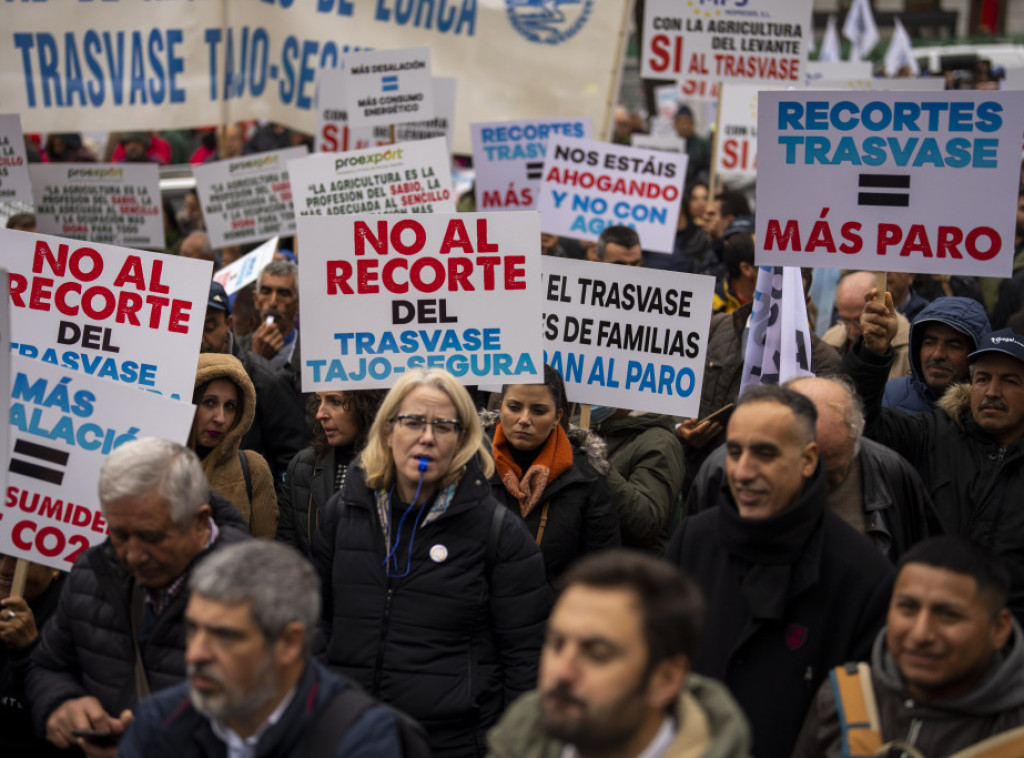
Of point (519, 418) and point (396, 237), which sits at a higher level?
point (396, 237)

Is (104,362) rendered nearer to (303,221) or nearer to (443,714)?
(303,221)

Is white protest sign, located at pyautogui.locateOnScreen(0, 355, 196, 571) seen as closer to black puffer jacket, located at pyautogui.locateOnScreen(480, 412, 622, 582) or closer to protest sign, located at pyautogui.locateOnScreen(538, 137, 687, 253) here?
black puffer jacket, located at pyautogui.locateOnScreen(480, 412, 622, 582)

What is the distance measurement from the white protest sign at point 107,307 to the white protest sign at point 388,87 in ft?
14.6

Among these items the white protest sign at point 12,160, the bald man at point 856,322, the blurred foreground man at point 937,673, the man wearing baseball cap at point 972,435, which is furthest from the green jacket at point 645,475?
the white protest sign at point 12,160

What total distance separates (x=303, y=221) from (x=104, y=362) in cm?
104

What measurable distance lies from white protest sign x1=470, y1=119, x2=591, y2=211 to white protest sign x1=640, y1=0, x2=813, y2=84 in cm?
116

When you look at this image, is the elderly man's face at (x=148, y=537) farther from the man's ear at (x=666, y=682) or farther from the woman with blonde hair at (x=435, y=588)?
the man's ear at (x=666, y=682)

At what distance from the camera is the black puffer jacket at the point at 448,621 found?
3.99 meters

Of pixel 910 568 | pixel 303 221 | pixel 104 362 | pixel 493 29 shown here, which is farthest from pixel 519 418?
pixel 493 29

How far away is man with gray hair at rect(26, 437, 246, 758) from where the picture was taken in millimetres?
3674

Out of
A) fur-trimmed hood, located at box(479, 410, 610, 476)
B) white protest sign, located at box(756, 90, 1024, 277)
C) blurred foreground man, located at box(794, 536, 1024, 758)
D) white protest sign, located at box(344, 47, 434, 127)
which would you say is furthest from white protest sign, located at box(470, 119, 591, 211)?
blurred foreground man, located at box(794, 536, 1024, 758)

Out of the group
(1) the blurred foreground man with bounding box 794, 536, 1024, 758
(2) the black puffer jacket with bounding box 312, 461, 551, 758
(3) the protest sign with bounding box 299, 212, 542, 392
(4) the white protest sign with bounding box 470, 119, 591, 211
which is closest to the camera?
(1) the blurred foreground man with bounding box 794, 536, 1024, 758

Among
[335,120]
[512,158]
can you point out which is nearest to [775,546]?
[512,158]

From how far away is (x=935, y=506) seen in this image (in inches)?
195
